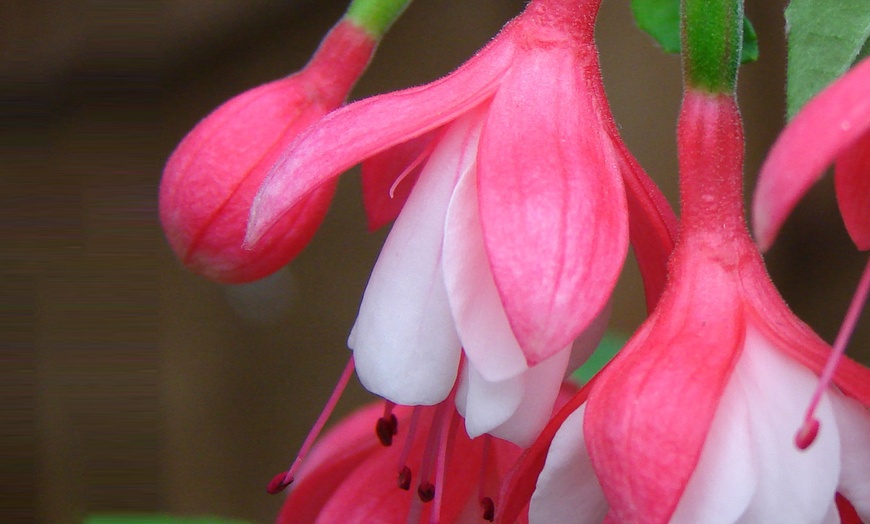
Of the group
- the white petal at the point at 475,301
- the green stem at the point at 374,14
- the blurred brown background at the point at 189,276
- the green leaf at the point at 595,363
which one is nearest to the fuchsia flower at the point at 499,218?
the white petal at the point at 475,301

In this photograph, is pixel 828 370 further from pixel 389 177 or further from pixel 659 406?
pixel 389 177

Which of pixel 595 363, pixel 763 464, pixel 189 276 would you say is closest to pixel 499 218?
pixel 763 464

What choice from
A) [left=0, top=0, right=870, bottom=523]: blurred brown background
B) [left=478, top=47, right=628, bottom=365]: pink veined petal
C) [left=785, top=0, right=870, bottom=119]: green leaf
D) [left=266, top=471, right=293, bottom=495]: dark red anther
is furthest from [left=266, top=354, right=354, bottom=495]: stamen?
[left=0, top=0, right=870, bottom=523]: blurred brown background

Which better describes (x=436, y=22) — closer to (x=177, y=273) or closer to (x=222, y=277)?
(x=177, y=273)

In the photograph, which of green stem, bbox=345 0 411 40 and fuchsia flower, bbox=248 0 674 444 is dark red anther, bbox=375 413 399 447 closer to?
fuchsia flower, bbox=248 0 674 444

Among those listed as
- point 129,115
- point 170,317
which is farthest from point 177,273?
point 129,115
